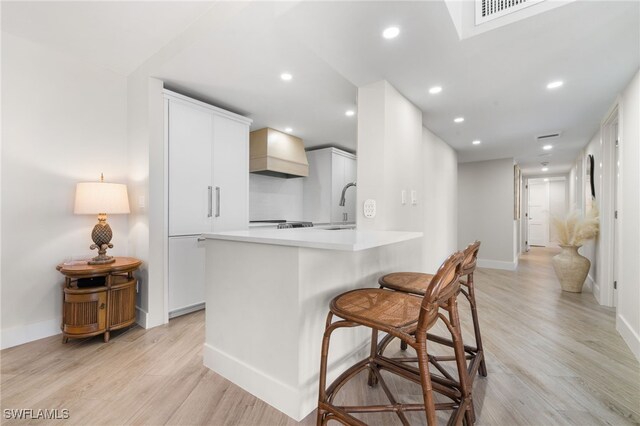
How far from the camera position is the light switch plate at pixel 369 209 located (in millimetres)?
2262

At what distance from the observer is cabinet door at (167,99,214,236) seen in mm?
2658

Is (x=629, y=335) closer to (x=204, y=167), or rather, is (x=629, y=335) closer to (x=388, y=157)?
(x=388, y=157)

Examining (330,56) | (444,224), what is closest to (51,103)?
(330,56)

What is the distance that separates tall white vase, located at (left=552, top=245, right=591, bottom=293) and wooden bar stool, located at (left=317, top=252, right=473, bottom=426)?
11.5 ft

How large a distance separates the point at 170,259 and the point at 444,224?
3.66m

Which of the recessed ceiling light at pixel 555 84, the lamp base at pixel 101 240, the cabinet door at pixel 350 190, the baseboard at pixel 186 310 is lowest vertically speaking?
the baseboard at pixel 186 310

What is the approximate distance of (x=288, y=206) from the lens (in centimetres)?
508

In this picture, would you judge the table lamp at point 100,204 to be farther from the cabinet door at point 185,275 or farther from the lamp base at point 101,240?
the cabinet door at point 185,275

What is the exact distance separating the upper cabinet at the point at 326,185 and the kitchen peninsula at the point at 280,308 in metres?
3.02

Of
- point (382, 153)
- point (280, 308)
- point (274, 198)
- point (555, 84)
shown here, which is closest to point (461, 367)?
point (280, 308)

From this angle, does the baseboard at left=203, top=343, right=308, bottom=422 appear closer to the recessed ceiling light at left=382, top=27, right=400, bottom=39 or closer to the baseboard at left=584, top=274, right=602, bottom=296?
the recessed ceiling light at left=382, top=27, right=400, bottom=39

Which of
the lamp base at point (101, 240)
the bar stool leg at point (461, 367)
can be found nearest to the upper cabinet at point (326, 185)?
the lamp base at point (101, 240)

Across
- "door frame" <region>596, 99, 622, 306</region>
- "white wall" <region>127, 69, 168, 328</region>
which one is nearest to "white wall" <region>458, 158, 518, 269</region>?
"door frame" <region>596, 99, 622, 306</region>

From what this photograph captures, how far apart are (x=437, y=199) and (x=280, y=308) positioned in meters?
3.13
